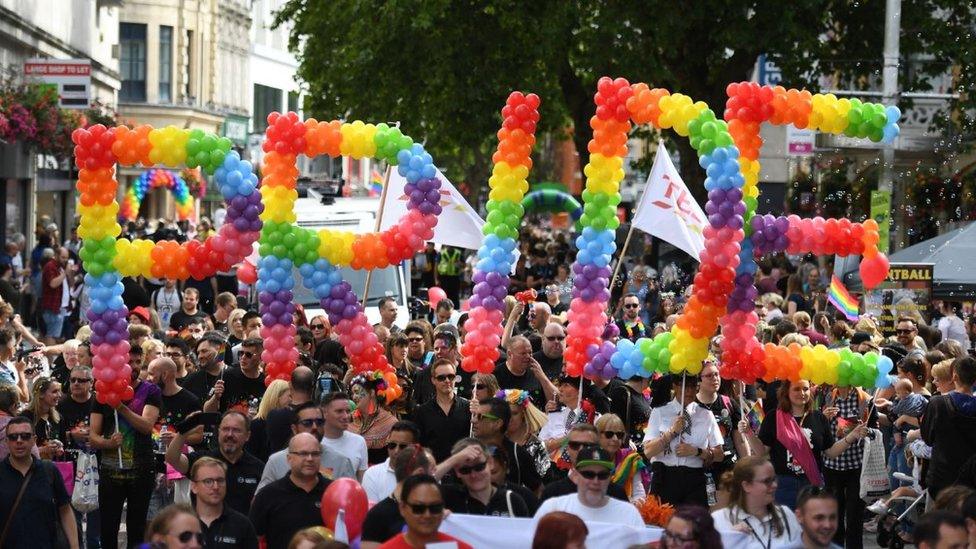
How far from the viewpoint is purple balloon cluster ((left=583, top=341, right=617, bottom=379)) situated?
1216cm

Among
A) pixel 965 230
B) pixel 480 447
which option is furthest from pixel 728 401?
pixel 965 230

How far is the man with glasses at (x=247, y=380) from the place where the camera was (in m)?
12.9

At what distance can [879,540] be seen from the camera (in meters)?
13.7

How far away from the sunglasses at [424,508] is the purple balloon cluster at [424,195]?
18.7 feet

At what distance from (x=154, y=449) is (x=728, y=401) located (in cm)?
368

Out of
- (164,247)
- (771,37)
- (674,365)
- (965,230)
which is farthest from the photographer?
(771,37)

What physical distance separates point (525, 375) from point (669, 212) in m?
1.72

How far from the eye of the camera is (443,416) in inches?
468

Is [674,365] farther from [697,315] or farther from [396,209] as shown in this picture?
[396,209]

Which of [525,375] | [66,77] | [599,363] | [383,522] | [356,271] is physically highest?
[66,77]

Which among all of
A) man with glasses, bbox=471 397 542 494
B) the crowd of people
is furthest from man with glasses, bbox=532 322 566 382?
man with glasses, bbox=471 397 542 494

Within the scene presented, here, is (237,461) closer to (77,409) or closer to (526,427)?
(526,427)

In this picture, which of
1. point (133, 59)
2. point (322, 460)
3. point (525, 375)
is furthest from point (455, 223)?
point (133, 59)

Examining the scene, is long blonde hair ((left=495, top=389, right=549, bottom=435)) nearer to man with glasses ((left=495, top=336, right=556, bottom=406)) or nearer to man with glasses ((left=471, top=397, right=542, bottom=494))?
man with glasses ((left=471, top=397, right=542, bottom=494))
